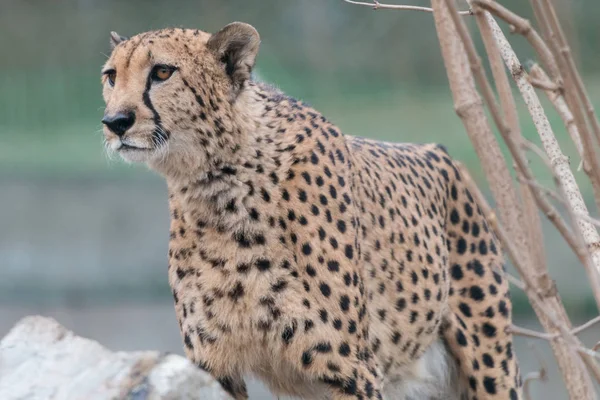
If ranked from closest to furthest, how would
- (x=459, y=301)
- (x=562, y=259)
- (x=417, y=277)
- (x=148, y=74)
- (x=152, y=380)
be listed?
1. (x=152, y=380)
2. (x=148, y=74)
3. (x=417, y=277)
4. (x=459, y=301)
5. (x=562, y=259)

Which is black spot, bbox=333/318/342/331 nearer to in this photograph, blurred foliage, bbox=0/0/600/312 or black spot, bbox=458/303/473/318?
black spot, bbox=458/303/473/318

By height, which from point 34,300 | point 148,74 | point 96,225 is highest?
point 148,74

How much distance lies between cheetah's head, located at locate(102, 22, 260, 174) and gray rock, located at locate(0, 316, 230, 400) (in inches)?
23.7

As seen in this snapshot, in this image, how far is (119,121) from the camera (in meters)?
2.35

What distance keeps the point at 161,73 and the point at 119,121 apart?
0.64ft

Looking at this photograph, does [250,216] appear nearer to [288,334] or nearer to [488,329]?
[288,334]

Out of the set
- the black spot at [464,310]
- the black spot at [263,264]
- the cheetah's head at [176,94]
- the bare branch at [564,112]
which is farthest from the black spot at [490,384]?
the bare branch at [564,112]

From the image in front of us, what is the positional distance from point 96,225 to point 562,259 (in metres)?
2.59

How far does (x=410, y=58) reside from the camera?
19.3 feet

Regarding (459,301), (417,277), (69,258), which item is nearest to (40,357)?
(417,277)

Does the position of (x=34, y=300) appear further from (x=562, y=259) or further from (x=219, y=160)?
(x=219, y=160)

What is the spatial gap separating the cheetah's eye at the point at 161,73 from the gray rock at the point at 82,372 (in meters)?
0.75

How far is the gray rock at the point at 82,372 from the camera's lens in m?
1.70

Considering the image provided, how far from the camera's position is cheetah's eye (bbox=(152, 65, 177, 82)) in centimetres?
247
